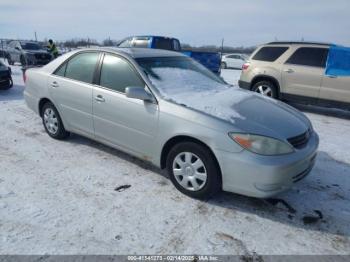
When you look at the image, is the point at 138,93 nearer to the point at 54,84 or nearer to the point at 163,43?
the point at 54,84

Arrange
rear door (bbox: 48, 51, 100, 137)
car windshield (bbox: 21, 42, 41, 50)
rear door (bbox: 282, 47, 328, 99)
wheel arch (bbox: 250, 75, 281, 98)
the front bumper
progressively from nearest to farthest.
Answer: the front bumper, rear door (bbox: 48, 51, 100, 137), rear door (bbox: 282, 47, 328, 99), wheel arch (bbox: 250, 75, 281, 98), car windshield (bbox: 21, 42, 41, 50)

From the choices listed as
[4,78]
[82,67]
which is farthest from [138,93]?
[4,78]

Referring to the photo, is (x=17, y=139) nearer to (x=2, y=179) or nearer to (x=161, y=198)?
(x=2, y=179)

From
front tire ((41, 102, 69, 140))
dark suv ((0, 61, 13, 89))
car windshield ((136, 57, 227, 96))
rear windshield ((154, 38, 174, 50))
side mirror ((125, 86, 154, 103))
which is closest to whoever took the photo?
side mirror ((125, 86, 154, 103))

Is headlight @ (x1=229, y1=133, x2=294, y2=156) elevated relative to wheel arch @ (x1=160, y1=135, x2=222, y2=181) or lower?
elevated

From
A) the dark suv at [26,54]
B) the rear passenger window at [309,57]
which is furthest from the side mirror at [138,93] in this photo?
the dark suv at [26,54]

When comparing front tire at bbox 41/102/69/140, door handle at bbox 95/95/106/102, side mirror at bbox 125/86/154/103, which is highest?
side mirror at bbox 125/86/154/103

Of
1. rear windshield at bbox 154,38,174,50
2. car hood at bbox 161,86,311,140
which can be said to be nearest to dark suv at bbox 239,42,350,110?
car hood at bbox 161,86,311,140

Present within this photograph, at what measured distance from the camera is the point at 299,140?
312 centimetres

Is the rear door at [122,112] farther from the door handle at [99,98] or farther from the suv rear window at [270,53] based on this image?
the suv rear window at [270,53]

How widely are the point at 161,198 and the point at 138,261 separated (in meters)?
0.97

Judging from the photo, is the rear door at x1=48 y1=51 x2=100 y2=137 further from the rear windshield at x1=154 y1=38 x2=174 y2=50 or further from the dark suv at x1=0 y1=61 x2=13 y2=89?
the rear windshield at x1=154 y1=38 x2=174 y2=50

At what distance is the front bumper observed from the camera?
2793 mm

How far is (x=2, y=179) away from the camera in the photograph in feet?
11.8
